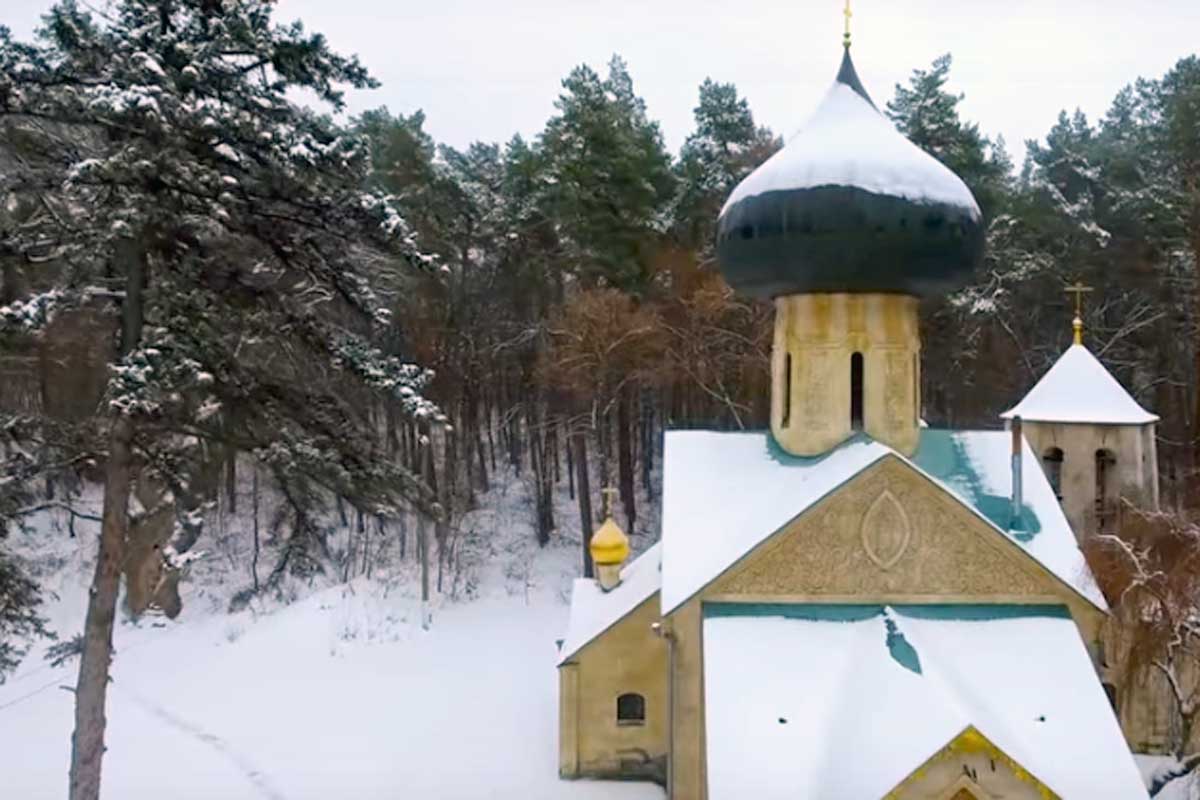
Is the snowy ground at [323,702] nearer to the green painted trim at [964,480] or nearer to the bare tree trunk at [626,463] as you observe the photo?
the bare tree trunk at [626,463]

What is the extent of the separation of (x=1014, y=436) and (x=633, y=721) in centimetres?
559

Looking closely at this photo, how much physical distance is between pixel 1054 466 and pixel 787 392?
520cm

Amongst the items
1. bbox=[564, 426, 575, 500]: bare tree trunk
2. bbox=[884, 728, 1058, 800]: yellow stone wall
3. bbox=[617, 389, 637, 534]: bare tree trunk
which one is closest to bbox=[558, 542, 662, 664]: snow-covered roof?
bbox=[884, 728, 1058, 800]: yellow stone wall

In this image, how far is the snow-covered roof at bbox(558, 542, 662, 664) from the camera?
480 inches

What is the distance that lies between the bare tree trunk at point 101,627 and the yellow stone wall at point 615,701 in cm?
549

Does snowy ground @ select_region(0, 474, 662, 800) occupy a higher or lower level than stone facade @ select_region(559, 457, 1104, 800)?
lower

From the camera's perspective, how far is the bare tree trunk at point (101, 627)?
307 inches

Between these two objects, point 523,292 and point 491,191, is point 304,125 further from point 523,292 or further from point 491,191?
point 491,191

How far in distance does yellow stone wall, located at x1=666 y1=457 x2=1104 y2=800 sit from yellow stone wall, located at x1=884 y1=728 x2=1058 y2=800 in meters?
1.95

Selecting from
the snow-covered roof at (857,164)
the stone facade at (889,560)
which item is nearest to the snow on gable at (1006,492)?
the stone facade at (889,560)

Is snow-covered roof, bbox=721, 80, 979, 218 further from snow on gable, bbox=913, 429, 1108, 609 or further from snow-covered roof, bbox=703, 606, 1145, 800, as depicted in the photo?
snow-covered roof, bbox=703, 606, 1145, 800

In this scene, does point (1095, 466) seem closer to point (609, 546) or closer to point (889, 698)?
point (609, 546)

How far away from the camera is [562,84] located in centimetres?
2433

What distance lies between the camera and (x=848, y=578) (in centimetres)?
997
